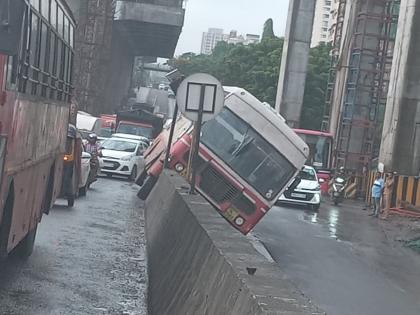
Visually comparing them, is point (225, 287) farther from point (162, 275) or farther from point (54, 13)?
point (54, 13)

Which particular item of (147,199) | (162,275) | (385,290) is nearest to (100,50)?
(147,199)

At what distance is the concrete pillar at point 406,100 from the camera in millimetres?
32500

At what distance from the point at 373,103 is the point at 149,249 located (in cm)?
3148

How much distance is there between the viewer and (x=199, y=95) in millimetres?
13234

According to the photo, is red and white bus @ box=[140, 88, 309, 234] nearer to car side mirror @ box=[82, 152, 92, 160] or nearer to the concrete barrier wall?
the concrete barrier wall

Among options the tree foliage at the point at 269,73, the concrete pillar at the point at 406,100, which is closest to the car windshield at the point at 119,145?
the concrete pillar at the point at 406,100

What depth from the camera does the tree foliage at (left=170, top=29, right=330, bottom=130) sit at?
59656 mm

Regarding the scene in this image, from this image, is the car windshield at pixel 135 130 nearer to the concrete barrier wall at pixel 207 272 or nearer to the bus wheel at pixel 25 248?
the concrete barrier wall at pixel 207 272

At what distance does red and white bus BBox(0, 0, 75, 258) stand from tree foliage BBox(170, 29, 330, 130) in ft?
156

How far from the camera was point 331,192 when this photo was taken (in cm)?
3866

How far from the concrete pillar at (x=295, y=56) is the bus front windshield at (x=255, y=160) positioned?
35.5m

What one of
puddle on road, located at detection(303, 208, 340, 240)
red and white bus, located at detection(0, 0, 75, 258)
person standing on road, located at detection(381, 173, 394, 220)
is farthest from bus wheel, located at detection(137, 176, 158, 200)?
person standing on road, located at detection(381, 173, 394, 220)

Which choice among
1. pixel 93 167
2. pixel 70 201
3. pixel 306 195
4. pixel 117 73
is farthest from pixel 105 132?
pixel 117 73

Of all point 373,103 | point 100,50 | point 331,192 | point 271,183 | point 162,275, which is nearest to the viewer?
point 162,275
